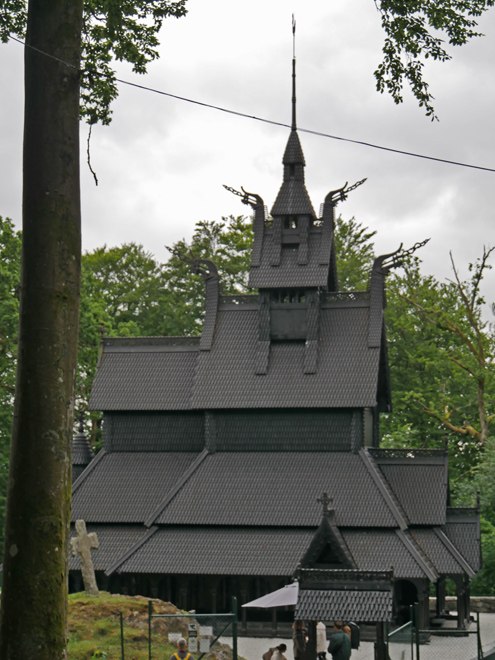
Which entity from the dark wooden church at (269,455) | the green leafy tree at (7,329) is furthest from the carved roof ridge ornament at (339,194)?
the green leafy tree at (7,329)

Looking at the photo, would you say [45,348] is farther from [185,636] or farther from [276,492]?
[276,492]

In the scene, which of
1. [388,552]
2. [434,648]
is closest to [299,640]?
[434,648]

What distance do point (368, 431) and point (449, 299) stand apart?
830 inches

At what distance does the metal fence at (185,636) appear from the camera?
18.8 meters

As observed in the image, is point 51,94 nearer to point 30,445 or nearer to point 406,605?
point 30,445

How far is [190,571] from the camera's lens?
30.0m

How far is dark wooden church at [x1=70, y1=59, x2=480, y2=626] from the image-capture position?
30.5 meters

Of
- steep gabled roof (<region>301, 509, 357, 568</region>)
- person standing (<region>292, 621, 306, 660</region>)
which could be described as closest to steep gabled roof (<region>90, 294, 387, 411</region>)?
steep gabled roof (<region>301, 509, 357, 568</region>)

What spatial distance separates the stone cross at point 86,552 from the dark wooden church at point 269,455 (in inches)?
123

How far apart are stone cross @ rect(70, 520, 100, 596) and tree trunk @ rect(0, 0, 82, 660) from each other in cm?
1670

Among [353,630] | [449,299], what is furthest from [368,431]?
[449,299]

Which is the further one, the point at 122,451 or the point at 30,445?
the point at 122,451

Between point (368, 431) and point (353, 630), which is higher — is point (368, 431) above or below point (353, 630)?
above

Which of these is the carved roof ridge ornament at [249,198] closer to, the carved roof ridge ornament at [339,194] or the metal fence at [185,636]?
the carved roof ridge ornament at [339,194]
